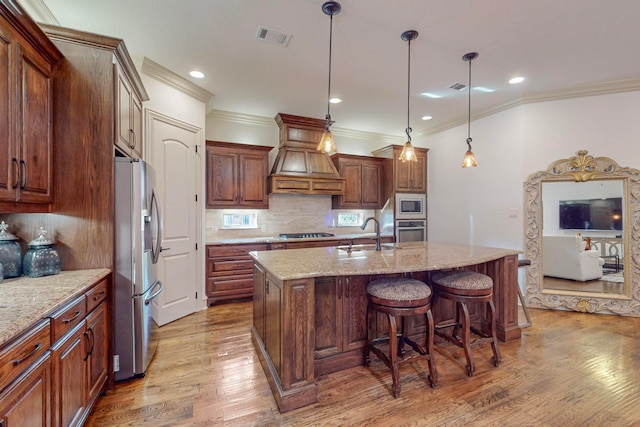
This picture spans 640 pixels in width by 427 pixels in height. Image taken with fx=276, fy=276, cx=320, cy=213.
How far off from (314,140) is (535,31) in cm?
303

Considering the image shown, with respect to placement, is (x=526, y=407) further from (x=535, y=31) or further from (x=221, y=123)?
(x=221, y=123)

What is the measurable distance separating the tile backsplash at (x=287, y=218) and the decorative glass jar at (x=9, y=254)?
2.61 meters

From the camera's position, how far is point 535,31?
2.47m

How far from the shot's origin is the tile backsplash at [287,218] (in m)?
4.40

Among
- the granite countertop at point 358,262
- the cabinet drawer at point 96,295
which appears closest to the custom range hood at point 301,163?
the granite countertop at point 358,262

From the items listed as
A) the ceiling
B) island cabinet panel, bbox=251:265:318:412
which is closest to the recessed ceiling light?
the ceiling

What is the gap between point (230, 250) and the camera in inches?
154

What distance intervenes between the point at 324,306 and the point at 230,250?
2.17 metres

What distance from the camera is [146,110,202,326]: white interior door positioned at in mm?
3182

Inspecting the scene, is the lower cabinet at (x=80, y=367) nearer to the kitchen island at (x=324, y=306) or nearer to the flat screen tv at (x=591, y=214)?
the kitchen island at (x=324, y=306)

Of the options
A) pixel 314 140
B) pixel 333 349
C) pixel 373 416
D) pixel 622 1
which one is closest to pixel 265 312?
pixel 333 349

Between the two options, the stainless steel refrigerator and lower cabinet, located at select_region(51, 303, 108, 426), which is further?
the stainless steel refrigerator

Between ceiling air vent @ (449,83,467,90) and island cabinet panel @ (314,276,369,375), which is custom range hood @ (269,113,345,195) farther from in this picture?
island cabinet panel @ (314,276,369,375)

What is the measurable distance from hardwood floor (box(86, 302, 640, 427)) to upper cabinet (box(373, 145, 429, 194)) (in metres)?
3.01
